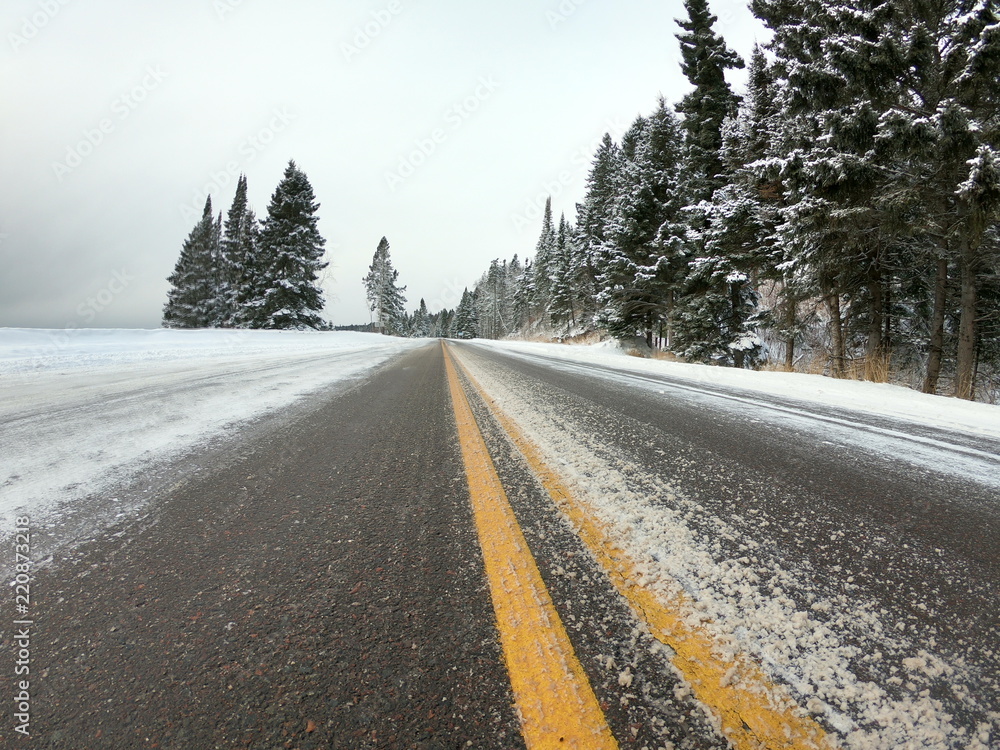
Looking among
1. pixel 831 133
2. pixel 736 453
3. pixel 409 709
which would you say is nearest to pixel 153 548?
pixel 409 709

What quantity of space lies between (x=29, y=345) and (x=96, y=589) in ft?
47.8

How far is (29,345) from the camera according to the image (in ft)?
34.8

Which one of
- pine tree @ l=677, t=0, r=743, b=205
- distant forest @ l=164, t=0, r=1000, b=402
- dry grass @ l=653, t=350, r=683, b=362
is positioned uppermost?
pine tree @ l=677, t=0, r=743, b=205

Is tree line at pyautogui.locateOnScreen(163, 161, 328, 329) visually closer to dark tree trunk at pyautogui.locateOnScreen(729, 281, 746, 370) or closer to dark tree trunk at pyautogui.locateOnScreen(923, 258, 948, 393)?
dark tree trunk at pyautogui.locateOnScreen(729, 281, 746, 370)

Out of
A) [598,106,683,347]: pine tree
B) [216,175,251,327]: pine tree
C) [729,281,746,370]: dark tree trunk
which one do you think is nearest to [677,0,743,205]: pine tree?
[598,106,683,347]: pine tree

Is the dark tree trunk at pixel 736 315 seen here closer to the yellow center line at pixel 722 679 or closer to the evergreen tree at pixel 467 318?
the yellow center line at pixel 722 679

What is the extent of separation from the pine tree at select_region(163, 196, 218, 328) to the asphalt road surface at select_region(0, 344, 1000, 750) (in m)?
42.1

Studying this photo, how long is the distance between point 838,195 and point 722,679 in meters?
9.67

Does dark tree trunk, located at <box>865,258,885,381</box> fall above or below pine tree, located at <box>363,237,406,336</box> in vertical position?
below

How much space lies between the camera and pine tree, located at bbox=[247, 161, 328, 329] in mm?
29266

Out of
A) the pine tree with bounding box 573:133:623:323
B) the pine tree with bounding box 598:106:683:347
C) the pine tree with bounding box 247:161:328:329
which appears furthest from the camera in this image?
the pine tree with bounding box 247:161:328:329

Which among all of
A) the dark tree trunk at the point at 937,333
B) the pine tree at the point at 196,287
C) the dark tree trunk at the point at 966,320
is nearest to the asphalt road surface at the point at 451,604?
the dark tree trunk at the point at 966,320

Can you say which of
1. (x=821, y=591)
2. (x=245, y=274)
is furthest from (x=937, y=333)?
(x=245, y=274)

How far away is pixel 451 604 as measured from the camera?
1.15 metres
